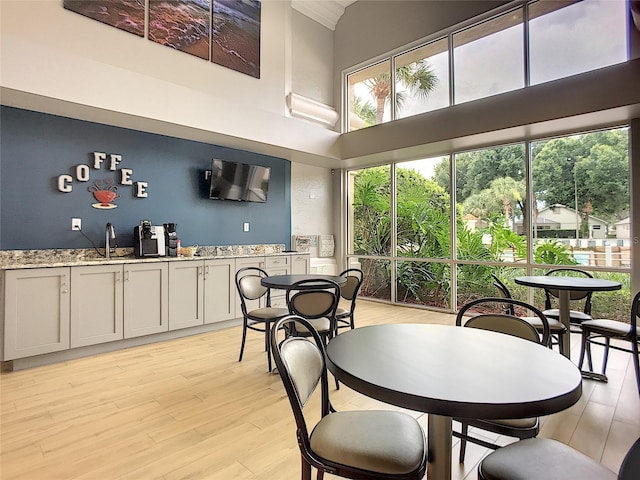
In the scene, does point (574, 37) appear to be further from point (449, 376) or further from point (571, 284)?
point (449, 376)

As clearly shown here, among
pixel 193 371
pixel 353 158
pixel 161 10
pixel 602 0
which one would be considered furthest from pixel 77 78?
pixel 602 0

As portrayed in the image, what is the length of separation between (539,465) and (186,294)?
4118mm

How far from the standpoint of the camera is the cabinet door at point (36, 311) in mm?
3312

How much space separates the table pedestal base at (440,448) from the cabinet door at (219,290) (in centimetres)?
387

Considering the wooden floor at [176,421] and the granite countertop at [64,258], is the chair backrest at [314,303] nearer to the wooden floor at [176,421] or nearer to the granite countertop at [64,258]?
the wooden floor at [176,421]

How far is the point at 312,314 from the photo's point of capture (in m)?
3.05

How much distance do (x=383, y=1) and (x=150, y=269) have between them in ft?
19.4

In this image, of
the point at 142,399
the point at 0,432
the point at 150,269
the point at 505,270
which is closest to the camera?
the point at 0,432

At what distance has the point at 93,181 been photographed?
4.25 meters

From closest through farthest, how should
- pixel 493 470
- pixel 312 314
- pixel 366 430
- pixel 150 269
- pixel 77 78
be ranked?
pixel 493 470 → pixel 366 430 → pixel 312 314 → pixel 77 78 → pixel 150 269

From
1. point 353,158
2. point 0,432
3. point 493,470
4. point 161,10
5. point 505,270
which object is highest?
point 161,10

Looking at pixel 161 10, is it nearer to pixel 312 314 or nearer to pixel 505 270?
pixel 312 314

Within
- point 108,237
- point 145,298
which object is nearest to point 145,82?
point 108,237

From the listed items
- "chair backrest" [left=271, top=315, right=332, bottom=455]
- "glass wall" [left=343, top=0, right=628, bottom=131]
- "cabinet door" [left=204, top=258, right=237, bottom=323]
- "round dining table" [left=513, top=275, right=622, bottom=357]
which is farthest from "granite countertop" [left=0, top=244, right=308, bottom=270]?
"glass wall" [left=343, top=0, right=628, bottom=131]
